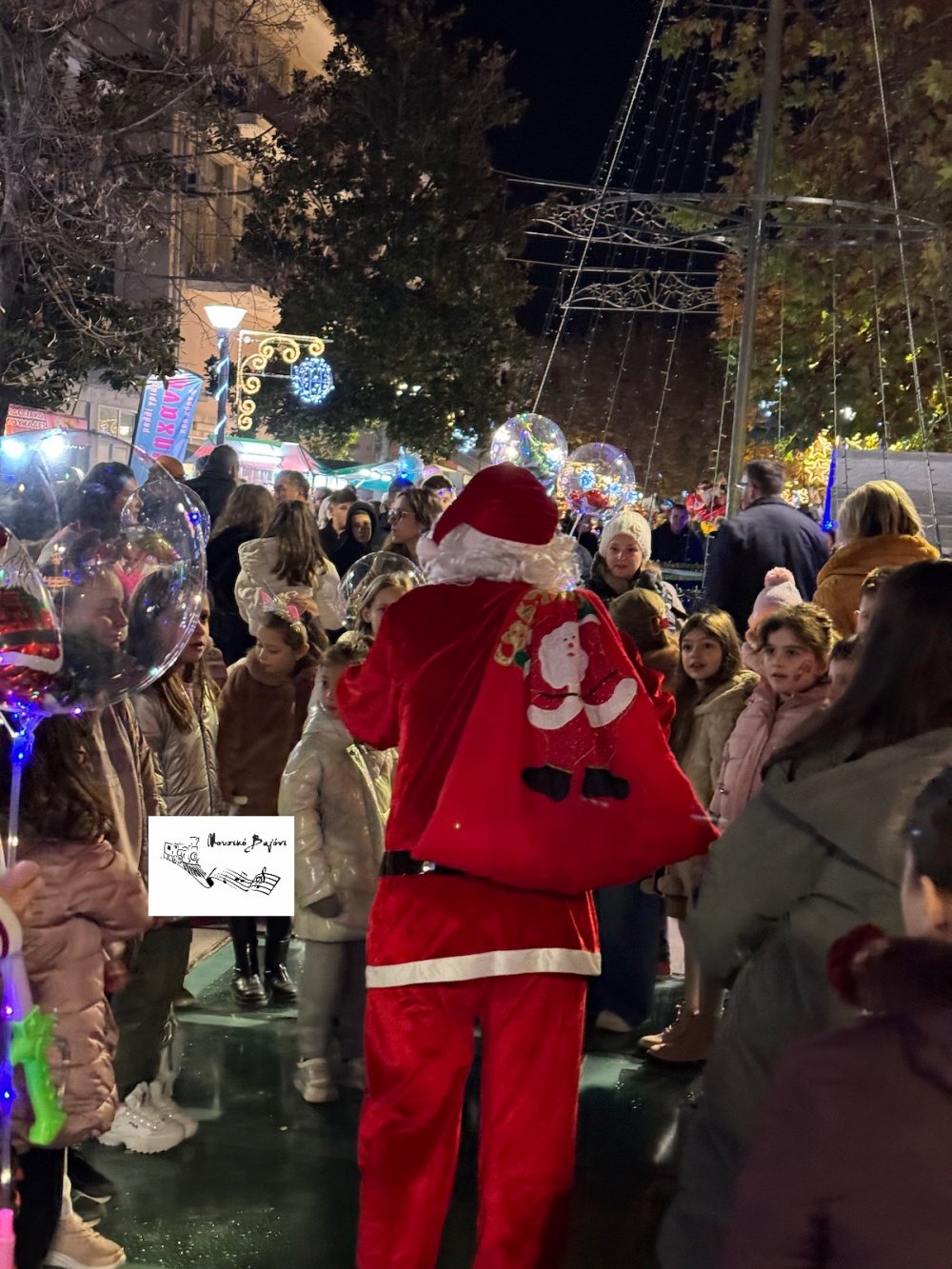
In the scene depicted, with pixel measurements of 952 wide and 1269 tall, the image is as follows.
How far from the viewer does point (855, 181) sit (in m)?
16.6

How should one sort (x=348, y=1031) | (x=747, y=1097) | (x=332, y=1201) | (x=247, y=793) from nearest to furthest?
(x=747, y=1097) → (x=332, y=1201) → (x=348, y=1031) → (x=247, y=793)

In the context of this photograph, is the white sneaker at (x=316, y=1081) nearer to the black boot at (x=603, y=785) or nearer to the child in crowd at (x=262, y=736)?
the child in crowd at (x=262, y=736)

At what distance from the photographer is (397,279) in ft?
88.3

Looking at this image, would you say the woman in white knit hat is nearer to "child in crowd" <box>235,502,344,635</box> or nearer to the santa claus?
"child in crowd" <box>235,502,344,635</box>

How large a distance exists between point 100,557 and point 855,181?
1500 centimetres

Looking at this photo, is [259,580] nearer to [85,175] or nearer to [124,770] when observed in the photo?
[124,770]

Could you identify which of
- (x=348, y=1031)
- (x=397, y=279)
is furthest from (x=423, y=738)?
(x=397, y=279)

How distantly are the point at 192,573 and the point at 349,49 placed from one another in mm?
26331

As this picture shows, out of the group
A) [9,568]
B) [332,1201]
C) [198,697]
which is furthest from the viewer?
[198,697]

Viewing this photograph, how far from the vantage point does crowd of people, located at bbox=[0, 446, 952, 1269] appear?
1.68 m

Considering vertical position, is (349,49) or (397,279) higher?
(349,49)

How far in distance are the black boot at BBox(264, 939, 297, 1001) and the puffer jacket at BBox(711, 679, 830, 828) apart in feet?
6.64

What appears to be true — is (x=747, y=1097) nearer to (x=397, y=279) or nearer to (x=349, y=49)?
(x=397, y=279)

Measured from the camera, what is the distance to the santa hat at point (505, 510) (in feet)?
12.6
